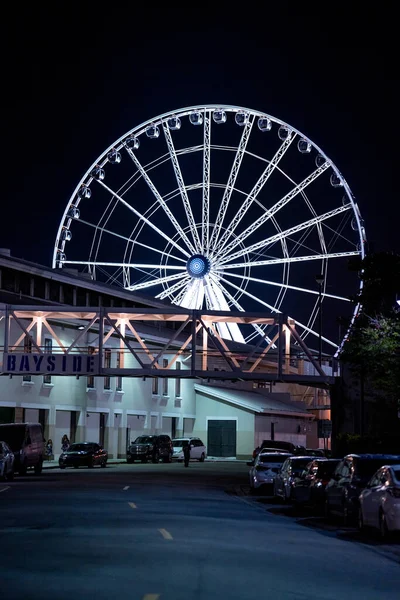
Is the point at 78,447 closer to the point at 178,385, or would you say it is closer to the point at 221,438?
the point at 178,385

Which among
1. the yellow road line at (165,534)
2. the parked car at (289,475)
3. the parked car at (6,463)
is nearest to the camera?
the yellow road line at (165,534)

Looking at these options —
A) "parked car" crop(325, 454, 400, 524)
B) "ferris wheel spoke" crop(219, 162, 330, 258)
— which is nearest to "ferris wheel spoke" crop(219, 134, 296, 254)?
"ferris wheel spoke" crop(219, 162, 330, 258)

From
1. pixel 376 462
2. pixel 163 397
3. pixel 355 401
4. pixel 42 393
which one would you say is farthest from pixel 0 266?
pixel 376 462

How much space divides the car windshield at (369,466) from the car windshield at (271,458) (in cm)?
1337

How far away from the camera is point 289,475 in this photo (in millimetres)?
30781

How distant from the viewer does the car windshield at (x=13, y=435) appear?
4647 centimetres

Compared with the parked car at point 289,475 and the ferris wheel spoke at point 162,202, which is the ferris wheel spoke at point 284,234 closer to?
the ferris wheel spoke at point 162,202

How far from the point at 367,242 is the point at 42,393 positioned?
21299 mm

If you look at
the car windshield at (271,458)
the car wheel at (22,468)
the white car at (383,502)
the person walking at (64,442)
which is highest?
the person walking at (64,442)

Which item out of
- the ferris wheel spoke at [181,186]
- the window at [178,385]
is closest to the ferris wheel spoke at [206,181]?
the ferris wheel spoke at [181,186]

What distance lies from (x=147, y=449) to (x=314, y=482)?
4059cm

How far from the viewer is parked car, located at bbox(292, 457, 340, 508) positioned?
2832cm

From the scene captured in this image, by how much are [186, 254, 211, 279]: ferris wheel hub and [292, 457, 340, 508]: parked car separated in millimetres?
27035

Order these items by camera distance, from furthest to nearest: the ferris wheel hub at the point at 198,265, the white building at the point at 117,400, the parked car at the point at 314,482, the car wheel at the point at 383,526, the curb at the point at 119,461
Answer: the white building at the point at 117,400 < the curb at the point at 119,461 < the ferris wheel hub at the point at 198,265 < the parked car at the point at 314,482 < the car wheel at the point at 383,526
